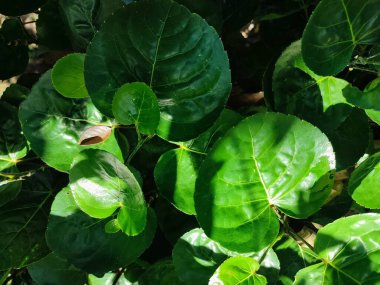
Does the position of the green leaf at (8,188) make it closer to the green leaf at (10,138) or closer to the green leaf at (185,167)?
the green leaf at (10,138)

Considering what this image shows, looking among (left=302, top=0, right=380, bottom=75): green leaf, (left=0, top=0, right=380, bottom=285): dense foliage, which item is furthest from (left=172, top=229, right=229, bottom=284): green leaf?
(left=302, top=0, right=380, bottom=75): green leaf

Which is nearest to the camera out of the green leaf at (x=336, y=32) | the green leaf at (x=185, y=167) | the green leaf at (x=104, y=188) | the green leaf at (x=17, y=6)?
the green leaf at (x=104, y=188)

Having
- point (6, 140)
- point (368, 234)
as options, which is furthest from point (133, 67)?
point (368, 234)

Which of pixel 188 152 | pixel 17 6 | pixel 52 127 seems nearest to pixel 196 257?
pixel 188 152

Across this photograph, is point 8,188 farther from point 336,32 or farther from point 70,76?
point 336,32

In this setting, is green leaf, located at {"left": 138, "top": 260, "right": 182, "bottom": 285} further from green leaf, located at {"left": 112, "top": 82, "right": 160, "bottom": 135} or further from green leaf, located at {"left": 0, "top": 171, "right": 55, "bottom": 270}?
green leaf, located at {"left": 112, "top": 82, "right": 160, "bottom": 135}

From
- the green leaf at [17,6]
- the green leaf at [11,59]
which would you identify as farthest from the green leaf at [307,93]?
the green leaf at [11,59]

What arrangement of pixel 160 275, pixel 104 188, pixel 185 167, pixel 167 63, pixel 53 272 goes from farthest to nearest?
pixel 53 272
pixel 160 275
pixel 185 167
pixel 167 63
pixel 104 188
